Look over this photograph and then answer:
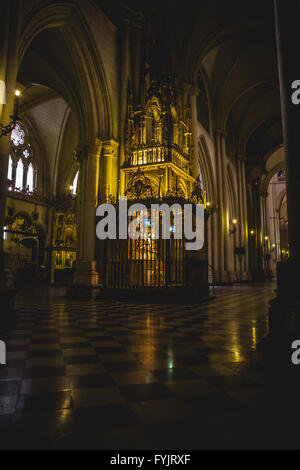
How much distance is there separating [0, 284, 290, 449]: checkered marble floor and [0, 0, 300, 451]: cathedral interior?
0.02 metres

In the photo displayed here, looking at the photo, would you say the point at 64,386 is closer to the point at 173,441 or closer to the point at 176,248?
the point at 173,441

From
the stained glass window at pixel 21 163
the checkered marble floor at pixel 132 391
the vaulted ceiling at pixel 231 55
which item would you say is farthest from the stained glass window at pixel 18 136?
the checkered marble floor at pixel 132 391

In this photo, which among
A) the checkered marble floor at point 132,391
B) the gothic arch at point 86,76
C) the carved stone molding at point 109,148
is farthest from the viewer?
the carved stone molding at point 109,148

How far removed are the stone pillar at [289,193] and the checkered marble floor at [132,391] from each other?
42 centimetres

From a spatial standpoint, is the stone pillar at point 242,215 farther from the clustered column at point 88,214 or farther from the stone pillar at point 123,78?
the clustered column at point 88,214

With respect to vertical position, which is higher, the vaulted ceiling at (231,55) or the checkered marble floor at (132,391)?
the vaulted ceiling at (231,55)

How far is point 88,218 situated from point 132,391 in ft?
38.3

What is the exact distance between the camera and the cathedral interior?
7.19ft

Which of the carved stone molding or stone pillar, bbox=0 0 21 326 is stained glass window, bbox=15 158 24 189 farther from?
stone pillar, bbox=0 0 21 326

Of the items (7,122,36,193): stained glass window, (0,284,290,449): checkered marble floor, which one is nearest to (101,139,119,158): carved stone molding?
(0,284,290,449): checkered marble floor

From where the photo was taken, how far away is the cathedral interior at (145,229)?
2.19m

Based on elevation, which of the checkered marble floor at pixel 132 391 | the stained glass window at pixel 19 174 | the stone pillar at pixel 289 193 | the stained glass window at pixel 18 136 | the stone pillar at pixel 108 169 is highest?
the stained glass window at pixel 18 136

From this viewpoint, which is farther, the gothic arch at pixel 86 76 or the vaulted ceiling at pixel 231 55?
the vaulted ceiling at pixel 231 55

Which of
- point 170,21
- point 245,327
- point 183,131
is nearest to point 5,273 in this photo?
point 245,327
